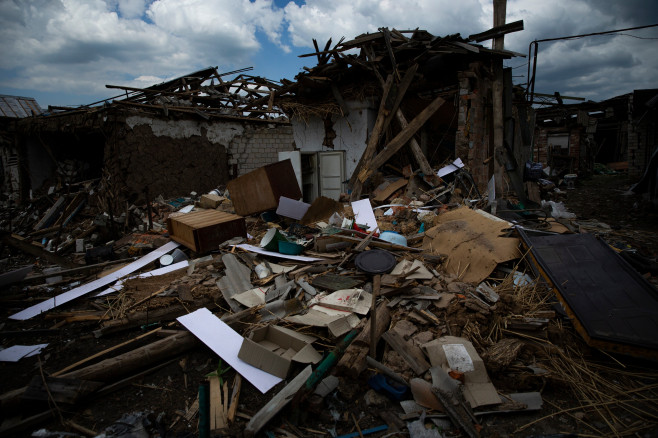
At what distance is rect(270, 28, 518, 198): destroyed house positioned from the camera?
24.4 ft

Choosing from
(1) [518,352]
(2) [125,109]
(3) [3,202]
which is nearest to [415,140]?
(1) [518,352]

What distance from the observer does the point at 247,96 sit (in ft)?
40.1

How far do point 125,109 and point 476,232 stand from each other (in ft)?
31.6

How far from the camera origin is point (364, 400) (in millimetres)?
2641

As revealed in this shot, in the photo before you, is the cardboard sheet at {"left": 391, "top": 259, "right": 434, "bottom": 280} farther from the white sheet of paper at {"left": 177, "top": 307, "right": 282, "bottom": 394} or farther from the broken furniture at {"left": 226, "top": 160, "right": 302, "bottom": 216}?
the broken furniture at {"left": 226, "top": 160, "right": 302, "bottom": 216}

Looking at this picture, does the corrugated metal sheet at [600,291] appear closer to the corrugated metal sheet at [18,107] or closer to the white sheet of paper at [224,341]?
the white sheet of paper at [224,341]

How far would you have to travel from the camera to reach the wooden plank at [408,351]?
274cm

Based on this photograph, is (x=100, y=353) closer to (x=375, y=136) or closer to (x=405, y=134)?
(x=375, y=136)

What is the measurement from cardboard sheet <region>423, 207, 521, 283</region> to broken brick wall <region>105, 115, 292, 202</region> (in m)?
8.52

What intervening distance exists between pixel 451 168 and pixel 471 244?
12.2 feet

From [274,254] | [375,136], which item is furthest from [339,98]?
[274,254]

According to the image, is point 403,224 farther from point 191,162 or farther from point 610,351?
point 191,162

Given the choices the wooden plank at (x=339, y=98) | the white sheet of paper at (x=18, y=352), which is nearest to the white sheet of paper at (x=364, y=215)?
the wooden plank at (x=339, y=98)

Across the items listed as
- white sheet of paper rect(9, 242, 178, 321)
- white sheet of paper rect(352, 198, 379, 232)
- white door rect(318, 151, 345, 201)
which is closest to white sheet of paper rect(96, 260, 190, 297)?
white sheet of paper rect(9, 242, 178, 321)
